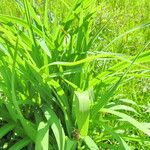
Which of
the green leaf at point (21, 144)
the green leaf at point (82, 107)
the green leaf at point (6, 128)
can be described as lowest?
the green leaf at point (21, 144)

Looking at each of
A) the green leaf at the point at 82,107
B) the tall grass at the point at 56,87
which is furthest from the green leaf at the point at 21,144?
the green leaf at the point at 82,107

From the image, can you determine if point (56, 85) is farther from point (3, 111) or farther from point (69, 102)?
point (3, 111)

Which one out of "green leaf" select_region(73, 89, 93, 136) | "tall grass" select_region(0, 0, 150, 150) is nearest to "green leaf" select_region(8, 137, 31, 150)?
"tall grass" select_region(0, 0, 150, 150)

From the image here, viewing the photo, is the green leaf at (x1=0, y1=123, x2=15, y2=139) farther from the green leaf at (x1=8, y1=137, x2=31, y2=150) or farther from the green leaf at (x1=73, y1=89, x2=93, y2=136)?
the green leaf at (x1=73, y1=89, x2=93, y2=136)

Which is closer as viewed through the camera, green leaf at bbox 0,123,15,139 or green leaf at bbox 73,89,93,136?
green leaf at bbox 73,89,93,136

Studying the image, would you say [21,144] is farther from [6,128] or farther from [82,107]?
[82,107]

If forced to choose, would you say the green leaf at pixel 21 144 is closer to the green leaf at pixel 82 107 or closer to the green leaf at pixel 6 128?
the green leaf at pixel 6 128

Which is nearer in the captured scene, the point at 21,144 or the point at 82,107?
the point at 82,107

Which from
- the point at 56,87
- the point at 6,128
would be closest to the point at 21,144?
the point at 6,128

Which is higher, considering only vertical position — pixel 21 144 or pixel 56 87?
pixel 56 87

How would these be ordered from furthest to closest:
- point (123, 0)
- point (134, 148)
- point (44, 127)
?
point (123, 0) → point (134, 148) → point (44, 127)

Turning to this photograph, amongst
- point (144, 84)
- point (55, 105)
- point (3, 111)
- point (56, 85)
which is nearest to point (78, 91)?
point (56, 85)
